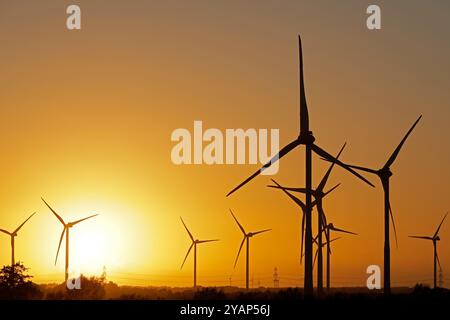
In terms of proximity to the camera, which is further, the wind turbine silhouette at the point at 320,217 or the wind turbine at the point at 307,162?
the wind turbine silhouette at the point at 320,217

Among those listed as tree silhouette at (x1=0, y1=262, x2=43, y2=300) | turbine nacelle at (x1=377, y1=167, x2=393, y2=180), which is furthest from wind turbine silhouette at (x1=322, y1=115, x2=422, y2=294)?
tree silhouette at (x1=0, y1=262, x2=43, y2=300)

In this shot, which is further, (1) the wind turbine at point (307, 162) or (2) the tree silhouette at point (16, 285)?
(2) the tree silhouette at point (16, 285)

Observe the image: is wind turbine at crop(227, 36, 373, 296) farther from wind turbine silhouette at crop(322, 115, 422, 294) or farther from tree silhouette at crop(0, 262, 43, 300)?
tree silhouette at crop(0, 262, 43, 300)

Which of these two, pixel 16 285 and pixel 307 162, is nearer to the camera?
pixel 307 162

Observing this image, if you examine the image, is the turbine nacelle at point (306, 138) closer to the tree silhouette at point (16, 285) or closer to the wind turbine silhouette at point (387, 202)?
the wind turbine silhouette at point (387, 202)

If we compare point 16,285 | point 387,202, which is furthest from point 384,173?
point 16,285

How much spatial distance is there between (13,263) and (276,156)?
65.2 meters

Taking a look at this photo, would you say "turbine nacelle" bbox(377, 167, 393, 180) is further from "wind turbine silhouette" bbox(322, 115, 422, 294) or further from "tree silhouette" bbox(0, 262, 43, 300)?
"tree silhouette" bbox(0, 262, 43, 300)

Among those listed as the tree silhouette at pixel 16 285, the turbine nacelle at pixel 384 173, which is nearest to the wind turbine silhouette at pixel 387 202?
the turbine nacelle at pixel 384 173

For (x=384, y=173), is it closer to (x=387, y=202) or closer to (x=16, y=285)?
(x=387, y=202)

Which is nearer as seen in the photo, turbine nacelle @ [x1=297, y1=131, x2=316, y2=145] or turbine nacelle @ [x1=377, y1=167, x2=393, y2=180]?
turbine nacelle @ [x1=297, y1=131, x2=316, y2=145]
